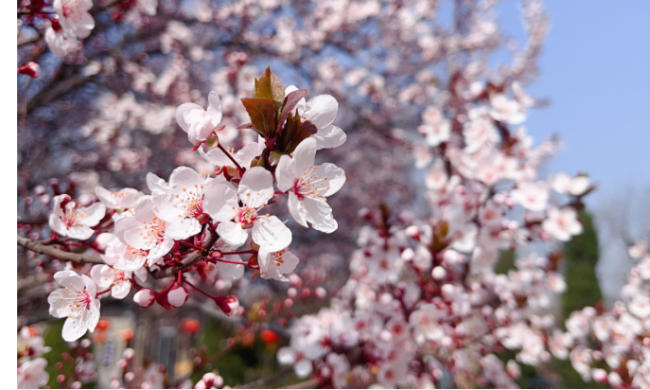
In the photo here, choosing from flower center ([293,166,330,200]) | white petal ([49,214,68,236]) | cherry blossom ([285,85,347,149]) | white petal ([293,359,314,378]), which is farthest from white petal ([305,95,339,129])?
white petal ([293,359,314,378])

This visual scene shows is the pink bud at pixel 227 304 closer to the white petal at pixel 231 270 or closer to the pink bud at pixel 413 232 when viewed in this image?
the white petal at pixel 231 270

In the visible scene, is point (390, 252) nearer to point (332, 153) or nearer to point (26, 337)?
point (26, 337)

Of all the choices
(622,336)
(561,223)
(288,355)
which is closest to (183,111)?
(288,355)

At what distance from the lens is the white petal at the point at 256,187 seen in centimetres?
68

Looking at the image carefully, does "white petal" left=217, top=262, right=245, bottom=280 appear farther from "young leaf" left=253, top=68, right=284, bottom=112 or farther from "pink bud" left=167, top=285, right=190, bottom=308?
"young leaf" left=253, top=68, right=284, bottom=112

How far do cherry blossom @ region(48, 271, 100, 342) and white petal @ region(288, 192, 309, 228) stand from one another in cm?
52

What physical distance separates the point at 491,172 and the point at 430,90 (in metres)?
4.45

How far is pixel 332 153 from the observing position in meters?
6.36

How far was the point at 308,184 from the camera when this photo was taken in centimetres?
78

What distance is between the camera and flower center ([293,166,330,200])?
76cm

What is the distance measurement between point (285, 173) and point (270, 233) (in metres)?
0.13

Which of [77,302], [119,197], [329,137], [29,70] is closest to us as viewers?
[329,137]

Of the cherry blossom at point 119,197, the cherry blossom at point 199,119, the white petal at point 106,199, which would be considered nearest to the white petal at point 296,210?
the cherry blossom at point 199,119

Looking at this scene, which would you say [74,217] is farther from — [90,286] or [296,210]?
[296,210]
